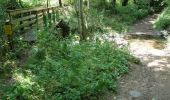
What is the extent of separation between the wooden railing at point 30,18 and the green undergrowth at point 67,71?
1.21m

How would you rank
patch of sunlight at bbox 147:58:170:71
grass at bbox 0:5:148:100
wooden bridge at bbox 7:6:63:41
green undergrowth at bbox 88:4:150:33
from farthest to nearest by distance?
green undergrowth at bbox 88:4:150:33, patch of sunlight at bbox 147:58:170:71, wooden bridge at bbox 7:6:63:41, grass at bbox 0:5:148:100

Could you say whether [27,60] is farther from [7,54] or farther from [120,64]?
[120,64]

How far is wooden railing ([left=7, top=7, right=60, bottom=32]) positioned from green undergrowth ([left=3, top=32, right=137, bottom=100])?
1215mm

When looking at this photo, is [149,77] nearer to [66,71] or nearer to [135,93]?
[135,93]

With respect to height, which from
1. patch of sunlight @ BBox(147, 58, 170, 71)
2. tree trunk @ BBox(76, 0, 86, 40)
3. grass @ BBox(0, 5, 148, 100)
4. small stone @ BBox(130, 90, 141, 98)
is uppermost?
tree trunk @ BBox(76, 0, 86, 40)

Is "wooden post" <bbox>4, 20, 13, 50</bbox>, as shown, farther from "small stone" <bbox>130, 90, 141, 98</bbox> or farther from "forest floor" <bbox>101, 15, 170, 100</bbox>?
"small stone" <bbox>130, 90, 141, 98</bbox>

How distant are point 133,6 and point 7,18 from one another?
938 inches

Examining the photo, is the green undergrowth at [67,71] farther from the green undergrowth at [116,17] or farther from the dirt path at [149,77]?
the green undergrowth at [116,17]

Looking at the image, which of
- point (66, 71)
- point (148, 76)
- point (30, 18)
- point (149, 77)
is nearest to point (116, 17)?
point (30, 18)

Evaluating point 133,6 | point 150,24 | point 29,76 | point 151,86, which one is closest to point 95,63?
point 151,86

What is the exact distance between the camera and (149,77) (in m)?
12.1

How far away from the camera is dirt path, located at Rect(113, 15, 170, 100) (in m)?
10.0

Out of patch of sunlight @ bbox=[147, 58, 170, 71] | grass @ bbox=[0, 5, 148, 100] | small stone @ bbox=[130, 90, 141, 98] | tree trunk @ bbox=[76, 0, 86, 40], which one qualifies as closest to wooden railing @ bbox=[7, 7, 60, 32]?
grass @ bbox=[0, 5, 148, 100]

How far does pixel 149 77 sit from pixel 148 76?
0.15 m
